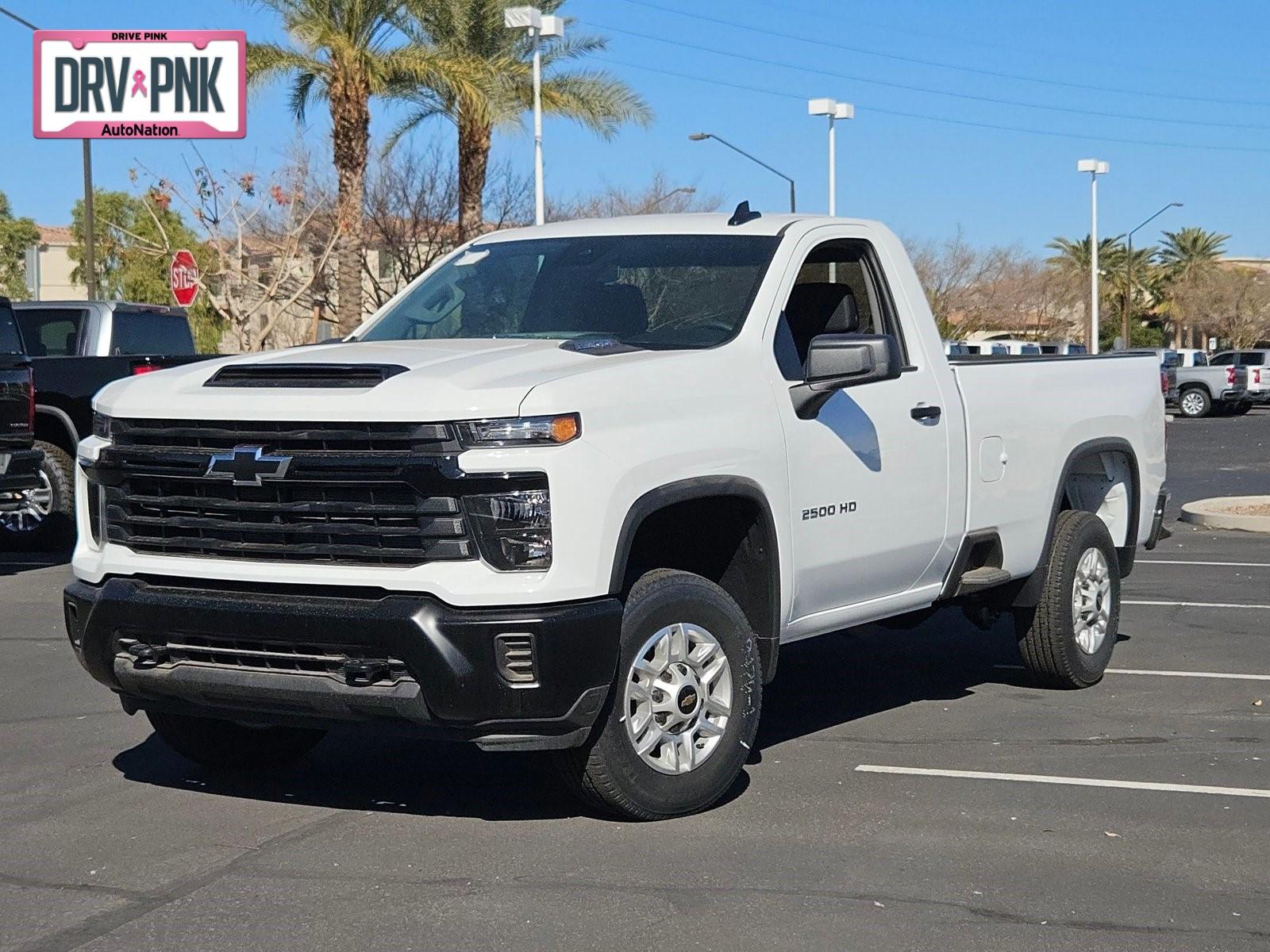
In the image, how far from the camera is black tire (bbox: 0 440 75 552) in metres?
14.4

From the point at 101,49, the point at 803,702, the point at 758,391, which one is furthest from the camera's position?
the point at 101,49

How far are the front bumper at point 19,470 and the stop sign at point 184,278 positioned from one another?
38.3 ft

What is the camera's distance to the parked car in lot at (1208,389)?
139 feet

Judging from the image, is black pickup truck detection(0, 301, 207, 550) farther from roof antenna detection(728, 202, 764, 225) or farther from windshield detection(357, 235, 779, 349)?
roof antenna detection(728, 202, 764, 225)

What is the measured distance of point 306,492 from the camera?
17.6 feet

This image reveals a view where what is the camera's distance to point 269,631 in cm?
531

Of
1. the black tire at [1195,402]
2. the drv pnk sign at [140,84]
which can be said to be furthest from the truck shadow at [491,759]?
the black tire at [1195,402]

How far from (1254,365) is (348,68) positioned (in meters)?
27.6

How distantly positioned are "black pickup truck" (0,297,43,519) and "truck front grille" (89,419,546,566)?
7.36 metres

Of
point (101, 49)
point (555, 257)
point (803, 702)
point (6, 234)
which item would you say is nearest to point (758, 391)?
point (555, 257)

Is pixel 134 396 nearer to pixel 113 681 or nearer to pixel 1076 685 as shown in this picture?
pixel 113 681

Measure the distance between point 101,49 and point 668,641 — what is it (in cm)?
2514

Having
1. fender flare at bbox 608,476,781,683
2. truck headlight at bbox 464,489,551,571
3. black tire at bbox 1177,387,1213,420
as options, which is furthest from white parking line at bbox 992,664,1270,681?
black tire at bbox 1177,387,1213,420

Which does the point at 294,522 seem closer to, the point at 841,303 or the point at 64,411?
the point at 841,303
